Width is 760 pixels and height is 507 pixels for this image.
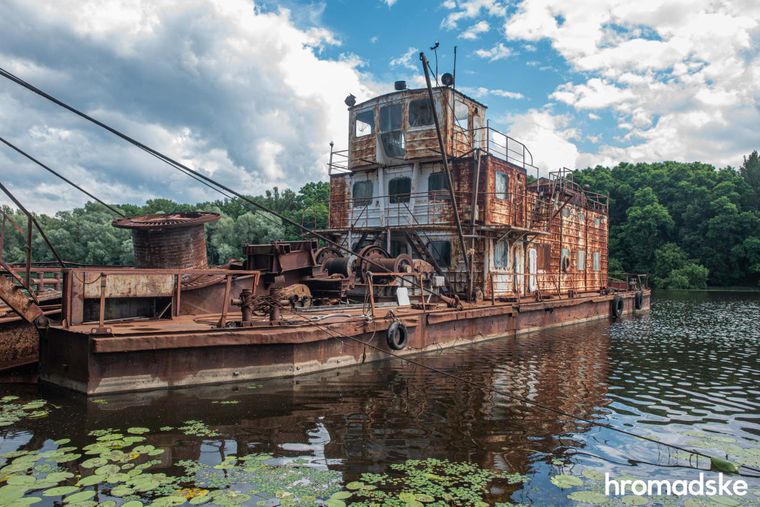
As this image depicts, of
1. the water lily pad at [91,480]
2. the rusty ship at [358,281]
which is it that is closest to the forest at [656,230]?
the rusty ship at [358,281]

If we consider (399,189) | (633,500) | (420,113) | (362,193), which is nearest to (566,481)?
(633,500)

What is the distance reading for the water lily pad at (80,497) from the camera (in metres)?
5.16

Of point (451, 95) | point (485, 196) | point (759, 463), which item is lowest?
Result: point (759, 463)

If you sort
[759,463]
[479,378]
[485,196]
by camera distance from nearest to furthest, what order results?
[759,463], [479,378], [485,196]

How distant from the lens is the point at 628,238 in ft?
204

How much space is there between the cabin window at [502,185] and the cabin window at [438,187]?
1917mm

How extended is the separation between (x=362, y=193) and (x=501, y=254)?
5.89 metres

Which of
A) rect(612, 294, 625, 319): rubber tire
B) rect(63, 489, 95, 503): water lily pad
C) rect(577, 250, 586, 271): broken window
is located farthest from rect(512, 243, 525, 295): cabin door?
rect(63, 489, 95, 503): water lily pad

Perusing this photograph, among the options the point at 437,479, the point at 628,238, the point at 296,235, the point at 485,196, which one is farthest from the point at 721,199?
the point at 437,479

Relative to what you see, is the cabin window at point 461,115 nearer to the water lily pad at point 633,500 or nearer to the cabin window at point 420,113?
the cabin window at point 420,113

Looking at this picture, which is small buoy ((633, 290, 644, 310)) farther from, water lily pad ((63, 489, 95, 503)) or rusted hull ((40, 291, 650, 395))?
water lily pad ((63, 489, 95, 503))

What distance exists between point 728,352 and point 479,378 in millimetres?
9916

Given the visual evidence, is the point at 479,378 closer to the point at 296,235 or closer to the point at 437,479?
the point at 437,479

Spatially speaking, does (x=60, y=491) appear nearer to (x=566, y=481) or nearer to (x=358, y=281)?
(x=566, y=481)
